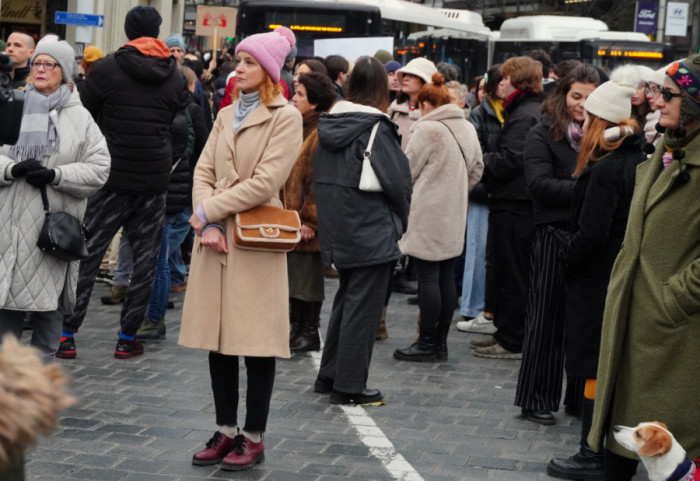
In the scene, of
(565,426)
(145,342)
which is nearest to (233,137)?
(565,426)

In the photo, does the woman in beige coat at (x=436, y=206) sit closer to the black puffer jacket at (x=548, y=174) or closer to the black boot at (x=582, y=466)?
the black puffer jacket at (x=548, y=174)

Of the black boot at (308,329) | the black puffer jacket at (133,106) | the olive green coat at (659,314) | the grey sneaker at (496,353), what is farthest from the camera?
the grey sneaker at (496,353)

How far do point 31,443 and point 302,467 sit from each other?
13.4ft

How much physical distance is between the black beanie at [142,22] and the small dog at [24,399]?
21.7 ft

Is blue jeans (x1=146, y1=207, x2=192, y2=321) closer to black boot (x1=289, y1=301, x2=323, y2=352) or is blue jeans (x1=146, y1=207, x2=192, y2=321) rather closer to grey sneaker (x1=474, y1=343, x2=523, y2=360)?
black boot (x1=289, y1=301, x2=323, y2=352)

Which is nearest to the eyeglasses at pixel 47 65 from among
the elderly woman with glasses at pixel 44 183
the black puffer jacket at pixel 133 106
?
the elderly woman with glasses at pixel 44 183

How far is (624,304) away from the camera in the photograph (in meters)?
5.07

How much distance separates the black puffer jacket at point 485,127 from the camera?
10.6m

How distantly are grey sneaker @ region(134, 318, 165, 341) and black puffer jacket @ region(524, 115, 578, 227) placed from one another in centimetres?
330

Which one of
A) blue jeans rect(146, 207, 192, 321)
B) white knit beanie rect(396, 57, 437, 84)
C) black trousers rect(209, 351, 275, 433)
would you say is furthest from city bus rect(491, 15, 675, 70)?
black trousers rect(209, 351, 275, 433)

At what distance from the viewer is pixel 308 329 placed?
371 inches

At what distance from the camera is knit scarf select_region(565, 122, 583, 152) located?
757 centimetres

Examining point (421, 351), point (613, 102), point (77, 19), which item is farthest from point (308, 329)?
point (77, 19)

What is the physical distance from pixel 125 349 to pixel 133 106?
169 centimetres
